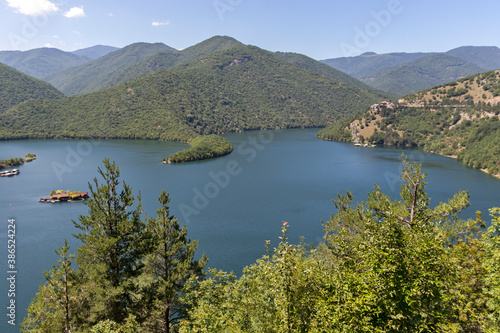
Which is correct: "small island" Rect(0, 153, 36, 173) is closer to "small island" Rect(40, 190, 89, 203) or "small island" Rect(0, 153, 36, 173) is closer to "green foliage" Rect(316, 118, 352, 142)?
"small island" Rect(40, 190, 89, 203)

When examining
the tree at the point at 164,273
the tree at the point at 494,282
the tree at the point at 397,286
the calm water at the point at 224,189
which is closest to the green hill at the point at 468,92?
the calm water at the point at 224,189

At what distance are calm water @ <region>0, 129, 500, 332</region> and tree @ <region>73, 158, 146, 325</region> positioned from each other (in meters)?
Answer: 18.2

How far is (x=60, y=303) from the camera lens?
19.6m

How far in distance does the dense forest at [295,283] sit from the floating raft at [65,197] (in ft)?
191

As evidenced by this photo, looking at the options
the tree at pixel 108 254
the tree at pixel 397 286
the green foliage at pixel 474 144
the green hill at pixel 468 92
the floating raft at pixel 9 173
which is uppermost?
the green hill at pixel 468 92

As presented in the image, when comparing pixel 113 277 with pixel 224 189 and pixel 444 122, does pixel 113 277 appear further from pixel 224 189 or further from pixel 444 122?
pixel 444 122

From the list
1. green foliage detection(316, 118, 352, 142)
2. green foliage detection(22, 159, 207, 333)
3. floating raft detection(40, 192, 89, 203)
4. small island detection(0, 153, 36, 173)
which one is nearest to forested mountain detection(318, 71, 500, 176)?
green foliage detection(316, 118, 352, 142)

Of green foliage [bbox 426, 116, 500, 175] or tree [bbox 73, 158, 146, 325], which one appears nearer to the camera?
tree [bbox 73, 158, 146, 325]

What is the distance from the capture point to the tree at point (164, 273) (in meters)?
21.6

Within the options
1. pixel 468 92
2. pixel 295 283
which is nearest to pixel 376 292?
pixel 295 283

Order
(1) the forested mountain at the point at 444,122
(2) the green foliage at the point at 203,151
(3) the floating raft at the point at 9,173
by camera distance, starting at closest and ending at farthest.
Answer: (3) the floating raft at the point at 9,173 < (2) the green foliage at the point at 203,151 < (1) the forested mountain at the point at 444,122

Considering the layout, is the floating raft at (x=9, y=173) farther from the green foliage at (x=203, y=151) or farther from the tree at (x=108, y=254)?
the tree at (x=108, y=254)

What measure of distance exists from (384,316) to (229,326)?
7.39 meters

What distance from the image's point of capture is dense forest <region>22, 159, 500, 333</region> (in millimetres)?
11523
